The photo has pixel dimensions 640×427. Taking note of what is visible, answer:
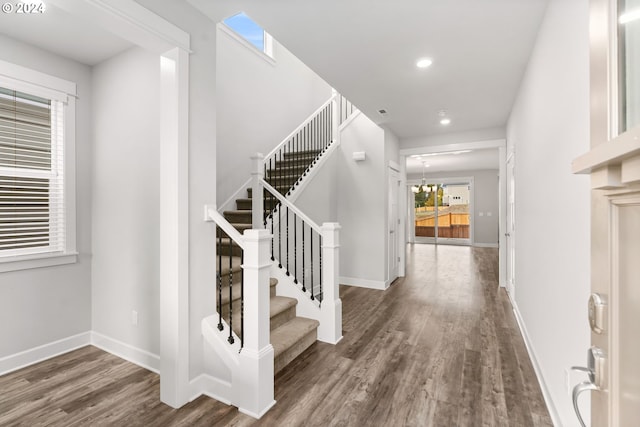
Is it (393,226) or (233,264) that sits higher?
(393,226)

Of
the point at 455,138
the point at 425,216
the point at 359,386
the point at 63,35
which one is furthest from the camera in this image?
the point at 425,216

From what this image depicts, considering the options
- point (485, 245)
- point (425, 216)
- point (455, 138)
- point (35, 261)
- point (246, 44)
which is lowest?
point (485, 245)

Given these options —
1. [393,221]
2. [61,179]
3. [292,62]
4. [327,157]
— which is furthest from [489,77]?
[61,179]

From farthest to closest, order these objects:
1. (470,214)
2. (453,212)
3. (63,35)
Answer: (453,212), (470,214), (63,35)

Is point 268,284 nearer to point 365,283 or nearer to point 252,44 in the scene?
point 365,283

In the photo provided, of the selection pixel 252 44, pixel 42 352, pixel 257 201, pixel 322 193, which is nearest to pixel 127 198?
pixel 257 201

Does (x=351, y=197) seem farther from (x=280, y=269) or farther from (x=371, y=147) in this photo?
(x=280, y=269)

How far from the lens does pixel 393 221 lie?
5.62 m

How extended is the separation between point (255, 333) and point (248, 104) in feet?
12.3

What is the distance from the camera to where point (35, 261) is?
103 inches

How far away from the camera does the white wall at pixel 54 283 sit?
8.14 feet

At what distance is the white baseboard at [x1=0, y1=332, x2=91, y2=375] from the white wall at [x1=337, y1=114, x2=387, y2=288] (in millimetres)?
3626

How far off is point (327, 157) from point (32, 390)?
421 cm

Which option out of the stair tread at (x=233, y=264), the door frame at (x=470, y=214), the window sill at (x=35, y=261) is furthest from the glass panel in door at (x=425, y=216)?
the window sill at (x=35, y=261)
